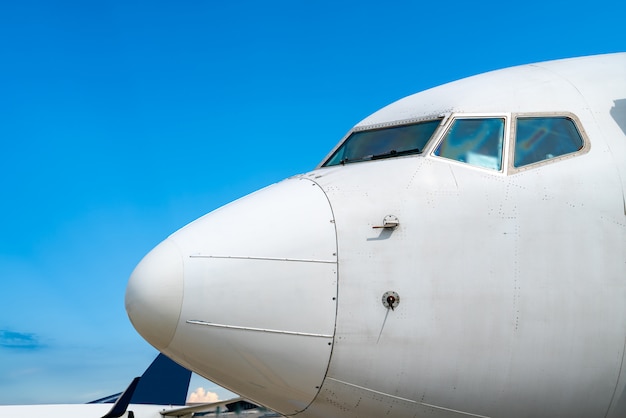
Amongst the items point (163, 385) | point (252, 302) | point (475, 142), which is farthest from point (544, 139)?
point (163, 385)

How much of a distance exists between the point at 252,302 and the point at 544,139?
11.5ft

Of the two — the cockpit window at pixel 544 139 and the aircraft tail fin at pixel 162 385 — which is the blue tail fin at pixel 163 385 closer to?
the aircraft tail fin at pixel 162 385

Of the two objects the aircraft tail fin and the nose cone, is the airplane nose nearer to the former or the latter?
the nose cone

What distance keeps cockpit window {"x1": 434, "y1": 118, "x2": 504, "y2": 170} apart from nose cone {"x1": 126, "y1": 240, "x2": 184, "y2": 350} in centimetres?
298

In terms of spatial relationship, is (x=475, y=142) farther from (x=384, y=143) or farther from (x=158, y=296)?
(x=158, y=296)

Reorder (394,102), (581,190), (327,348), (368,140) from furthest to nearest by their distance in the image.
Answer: (394,102), (368,140), (581,190), (327,348)

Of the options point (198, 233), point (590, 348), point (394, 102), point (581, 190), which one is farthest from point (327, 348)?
point (394, 102)

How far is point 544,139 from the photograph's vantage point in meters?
7.62

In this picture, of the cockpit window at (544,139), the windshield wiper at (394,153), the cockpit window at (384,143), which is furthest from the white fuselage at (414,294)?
the cockpit window at (384,143)

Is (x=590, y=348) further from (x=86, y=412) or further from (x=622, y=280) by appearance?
(x=86, y=412)

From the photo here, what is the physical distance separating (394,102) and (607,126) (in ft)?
8.62

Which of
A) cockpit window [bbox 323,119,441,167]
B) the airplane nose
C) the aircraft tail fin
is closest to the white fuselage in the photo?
the airplane nose

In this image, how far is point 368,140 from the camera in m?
8.47

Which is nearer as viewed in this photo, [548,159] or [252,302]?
[252,302]
